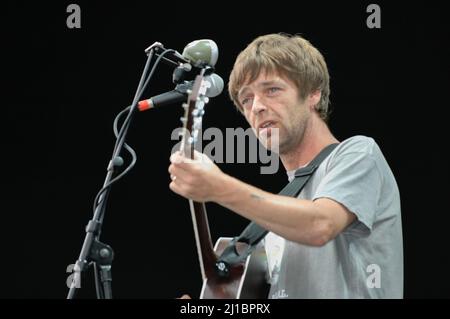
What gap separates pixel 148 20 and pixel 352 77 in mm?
1201

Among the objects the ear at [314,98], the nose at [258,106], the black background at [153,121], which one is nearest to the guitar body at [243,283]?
the nose at [258,106]

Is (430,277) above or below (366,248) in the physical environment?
below

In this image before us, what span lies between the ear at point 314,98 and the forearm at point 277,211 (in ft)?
2.17

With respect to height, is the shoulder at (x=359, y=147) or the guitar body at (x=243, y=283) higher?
the shoulder at (x=359, y=147)

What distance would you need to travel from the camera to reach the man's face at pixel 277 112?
189 cm

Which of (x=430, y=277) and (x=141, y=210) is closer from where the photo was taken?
(x=430, y=277)

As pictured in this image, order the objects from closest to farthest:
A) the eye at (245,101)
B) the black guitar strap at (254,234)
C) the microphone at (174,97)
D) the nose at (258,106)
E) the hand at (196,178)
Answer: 1. the hand at (196,178)
2. the microphone at (174,97)
3. the black guitar strap at (254,234)
4. the nose at (258,106)
5. the eye at (245,101)

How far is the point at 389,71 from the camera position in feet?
10.1

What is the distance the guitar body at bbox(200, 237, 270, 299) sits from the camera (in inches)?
65.7

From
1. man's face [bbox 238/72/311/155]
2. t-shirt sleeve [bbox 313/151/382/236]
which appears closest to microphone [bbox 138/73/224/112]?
man's face [bbox 238/72/311/155]

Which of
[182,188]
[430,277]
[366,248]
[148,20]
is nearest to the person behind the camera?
[182,188]

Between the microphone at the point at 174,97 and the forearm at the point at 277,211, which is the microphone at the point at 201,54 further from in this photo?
the forearm at the point at 277,211
